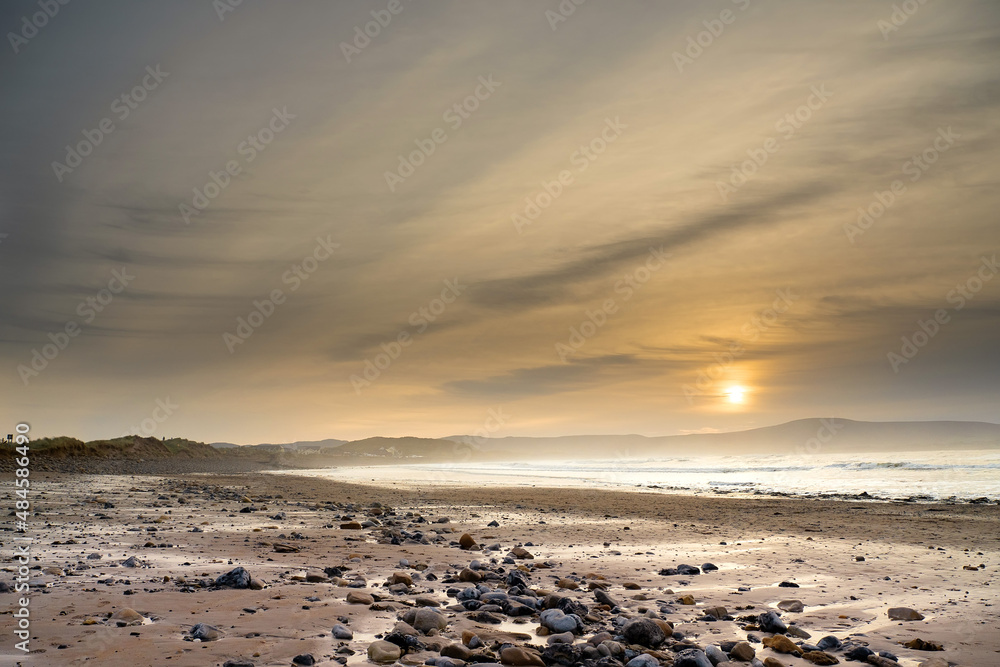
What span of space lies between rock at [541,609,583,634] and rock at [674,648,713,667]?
1220mm

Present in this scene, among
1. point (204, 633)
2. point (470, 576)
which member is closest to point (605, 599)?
point (470, 576)

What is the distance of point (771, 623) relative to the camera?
6.29 meters

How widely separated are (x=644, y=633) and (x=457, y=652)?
1789 millimetres

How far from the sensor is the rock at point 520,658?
4.97 m

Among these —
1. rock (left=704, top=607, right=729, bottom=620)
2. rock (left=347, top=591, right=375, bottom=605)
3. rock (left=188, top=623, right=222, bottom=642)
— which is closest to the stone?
rock (left=704, top=607, right=729, bottom=620)

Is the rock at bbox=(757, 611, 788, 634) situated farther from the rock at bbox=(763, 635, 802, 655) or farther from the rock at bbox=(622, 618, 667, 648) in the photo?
the rock at bbox=(622, 618, 667, 648)

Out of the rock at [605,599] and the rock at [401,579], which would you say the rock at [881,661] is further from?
the rock at [401,579]

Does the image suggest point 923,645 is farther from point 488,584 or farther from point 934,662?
point 488,584

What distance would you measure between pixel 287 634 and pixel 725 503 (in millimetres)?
19817

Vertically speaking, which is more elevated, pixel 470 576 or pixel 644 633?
pixel 644 633

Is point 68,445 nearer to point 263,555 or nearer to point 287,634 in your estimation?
point 263,555

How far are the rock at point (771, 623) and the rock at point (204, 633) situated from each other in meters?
5.37

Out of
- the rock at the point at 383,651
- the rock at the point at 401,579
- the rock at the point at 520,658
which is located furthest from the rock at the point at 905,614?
the rock at the point at 401,579

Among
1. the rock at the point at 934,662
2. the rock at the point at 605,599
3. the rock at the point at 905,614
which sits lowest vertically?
the rock at the point at 605,599
